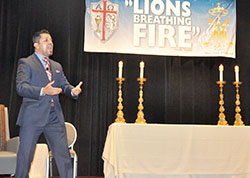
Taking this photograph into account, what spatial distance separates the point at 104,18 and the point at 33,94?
2895 mm

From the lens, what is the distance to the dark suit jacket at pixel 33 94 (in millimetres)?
2783

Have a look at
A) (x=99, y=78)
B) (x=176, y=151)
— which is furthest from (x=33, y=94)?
(x=99, y=78)

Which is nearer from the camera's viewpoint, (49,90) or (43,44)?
(49,90)

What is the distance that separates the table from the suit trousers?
3.52 feet

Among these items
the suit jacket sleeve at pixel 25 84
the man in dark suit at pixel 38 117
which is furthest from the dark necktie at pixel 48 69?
the suit jacket sleeve at pixel 25 84

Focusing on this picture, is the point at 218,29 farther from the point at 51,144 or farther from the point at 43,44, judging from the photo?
the point at 51,144

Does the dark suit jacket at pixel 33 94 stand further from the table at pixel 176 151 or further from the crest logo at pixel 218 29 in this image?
the crest logo at pixel 218 29

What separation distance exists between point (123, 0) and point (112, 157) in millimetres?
2704

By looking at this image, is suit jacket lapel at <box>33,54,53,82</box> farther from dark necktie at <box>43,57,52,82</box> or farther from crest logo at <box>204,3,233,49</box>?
crest logo at <box>204,3,233,49</box>

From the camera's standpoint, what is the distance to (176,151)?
155 inches

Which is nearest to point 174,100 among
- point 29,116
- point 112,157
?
point 112,157

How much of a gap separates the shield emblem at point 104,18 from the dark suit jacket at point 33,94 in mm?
2402

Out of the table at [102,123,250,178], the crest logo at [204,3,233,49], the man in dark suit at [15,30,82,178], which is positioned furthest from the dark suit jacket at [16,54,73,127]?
the crest logo at [204,3,233,49]

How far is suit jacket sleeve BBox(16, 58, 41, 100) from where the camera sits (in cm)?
276
